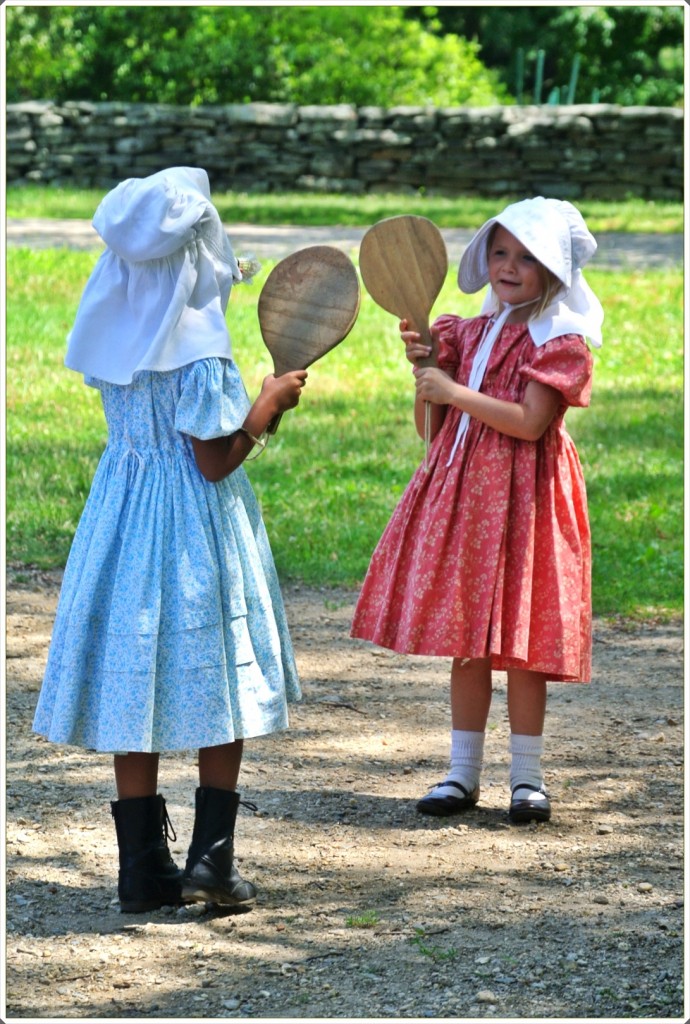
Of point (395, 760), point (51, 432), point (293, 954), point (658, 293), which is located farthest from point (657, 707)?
point (658, 293)

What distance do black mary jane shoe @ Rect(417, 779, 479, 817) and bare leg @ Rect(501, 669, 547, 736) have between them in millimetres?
217

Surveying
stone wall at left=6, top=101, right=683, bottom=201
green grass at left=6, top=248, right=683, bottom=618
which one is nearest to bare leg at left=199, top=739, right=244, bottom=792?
green grass at left=6, top=248, right=683, bottom=618

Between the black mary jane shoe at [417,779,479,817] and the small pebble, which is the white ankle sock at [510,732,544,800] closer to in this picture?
the black mary jane shoe at [417,779,479,817]

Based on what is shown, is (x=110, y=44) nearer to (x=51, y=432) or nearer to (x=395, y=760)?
(x=51, y=432)

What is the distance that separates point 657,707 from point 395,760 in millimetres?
957

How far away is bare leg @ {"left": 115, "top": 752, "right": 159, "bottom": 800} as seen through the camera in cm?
308

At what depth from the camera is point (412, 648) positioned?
3.54 m

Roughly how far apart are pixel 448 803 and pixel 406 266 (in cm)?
135

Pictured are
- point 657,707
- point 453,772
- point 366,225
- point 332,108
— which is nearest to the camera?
point 453,772

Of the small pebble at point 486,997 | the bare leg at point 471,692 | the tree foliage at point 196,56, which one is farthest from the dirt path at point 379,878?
the tree foliage at point 196,56

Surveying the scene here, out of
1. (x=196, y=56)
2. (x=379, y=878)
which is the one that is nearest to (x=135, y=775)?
(x=379, y=878)

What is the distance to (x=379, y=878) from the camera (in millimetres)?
3299

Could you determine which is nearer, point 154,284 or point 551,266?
point 154,284

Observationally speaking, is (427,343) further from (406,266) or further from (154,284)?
(154,284)
